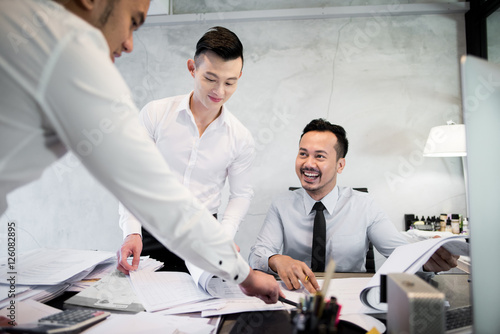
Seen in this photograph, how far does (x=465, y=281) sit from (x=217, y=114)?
4.35 feet

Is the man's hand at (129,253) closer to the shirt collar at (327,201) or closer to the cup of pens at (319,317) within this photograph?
the cup of pens at (319,317)

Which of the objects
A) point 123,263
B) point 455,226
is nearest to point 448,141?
point 455,226

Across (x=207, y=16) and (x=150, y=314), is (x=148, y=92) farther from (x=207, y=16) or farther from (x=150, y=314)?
(x=150, y=314)

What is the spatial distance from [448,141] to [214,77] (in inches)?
76.9

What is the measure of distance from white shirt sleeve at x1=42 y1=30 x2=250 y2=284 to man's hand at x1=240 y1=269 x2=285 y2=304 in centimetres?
12

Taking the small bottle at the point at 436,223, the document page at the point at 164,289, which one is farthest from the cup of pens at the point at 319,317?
the small bottle at the point at 436,223

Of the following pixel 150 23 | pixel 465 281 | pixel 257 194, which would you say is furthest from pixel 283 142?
pixel 465 281

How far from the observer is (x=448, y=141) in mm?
Answer: 2523

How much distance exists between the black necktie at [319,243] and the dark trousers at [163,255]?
618 mm

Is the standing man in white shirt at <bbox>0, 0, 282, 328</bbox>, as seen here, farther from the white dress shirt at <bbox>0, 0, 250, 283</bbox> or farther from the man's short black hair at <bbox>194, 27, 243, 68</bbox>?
the man's short black hair at <bbox>194, 27, 243, 68</bbox>

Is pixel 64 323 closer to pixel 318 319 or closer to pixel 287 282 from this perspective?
pixel 318 319

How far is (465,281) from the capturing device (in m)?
1.17

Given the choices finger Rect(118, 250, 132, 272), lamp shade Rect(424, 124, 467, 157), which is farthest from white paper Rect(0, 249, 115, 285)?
lamp shade Rect(424, 124, 467, 157)

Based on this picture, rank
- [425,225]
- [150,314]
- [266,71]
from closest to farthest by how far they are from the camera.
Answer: [150,314], [425,225], [266,71]
